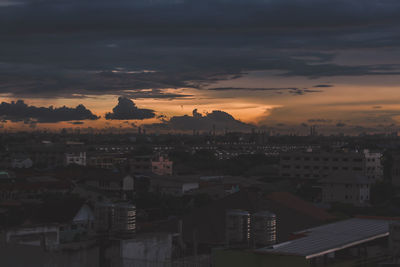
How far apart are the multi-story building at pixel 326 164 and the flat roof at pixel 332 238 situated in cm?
6393

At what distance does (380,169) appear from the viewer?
77.3 m

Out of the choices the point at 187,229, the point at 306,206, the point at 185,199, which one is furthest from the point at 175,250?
the point at 185,199

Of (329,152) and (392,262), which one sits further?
(329,152)

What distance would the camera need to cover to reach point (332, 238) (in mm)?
10125

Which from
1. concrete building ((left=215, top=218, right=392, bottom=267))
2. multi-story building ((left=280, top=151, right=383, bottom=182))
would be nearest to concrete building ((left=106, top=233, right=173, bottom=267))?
concrete building ((left=215, top=218, right=392, bottom=267))

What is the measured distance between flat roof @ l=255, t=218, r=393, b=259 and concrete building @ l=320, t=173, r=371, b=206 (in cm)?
4158

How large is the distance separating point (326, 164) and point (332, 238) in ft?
226

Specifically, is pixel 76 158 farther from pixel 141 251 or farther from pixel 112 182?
pixel 141 251

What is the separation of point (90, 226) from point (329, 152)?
70.7 meters

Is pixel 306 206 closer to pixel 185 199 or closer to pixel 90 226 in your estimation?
pixel 90 226

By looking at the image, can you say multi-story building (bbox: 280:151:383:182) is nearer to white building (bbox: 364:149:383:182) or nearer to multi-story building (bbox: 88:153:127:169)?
white building (bbox: 364:149:383:182)

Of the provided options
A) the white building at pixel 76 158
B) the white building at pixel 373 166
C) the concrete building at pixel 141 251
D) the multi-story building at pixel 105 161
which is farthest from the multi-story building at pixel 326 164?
the concrete building at pixel 141 251

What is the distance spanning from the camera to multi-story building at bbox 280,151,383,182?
74.6m

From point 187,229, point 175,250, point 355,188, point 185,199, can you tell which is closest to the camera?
point 175,250
